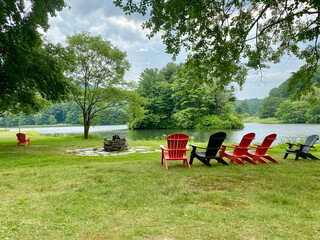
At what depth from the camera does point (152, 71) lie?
167ft

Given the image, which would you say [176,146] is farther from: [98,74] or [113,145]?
[98,74]

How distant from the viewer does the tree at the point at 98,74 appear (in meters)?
16.4

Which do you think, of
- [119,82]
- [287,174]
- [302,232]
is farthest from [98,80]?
[302,232]

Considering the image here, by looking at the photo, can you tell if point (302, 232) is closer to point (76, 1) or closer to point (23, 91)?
point (76, 1)

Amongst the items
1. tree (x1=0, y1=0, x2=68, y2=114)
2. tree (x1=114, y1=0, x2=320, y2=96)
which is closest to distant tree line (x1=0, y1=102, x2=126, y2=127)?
tree (x1=0, y1=0, x2=68, y2=114)

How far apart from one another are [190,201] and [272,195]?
138 cm

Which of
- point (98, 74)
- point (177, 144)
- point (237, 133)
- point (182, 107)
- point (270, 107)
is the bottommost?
point (237, 133)

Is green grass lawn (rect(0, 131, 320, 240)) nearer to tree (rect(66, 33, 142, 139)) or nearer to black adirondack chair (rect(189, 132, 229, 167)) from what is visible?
black adirondack chair (rect(189, 132, 229, 167))

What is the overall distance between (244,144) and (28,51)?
874 cm

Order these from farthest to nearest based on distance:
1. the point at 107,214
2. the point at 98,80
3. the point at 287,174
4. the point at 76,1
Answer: the point at 98,80 → the point at 76,1 → the point at 287,174 → the point at 107,214

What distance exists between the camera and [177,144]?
5.25 m

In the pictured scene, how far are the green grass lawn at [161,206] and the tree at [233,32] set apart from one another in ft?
14.5

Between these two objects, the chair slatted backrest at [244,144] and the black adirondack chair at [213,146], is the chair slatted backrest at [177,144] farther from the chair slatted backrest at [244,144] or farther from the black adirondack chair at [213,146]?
the chair slatted backrest at [244,144]

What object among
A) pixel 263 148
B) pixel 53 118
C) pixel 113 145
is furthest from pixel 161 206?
pixel 53 118
